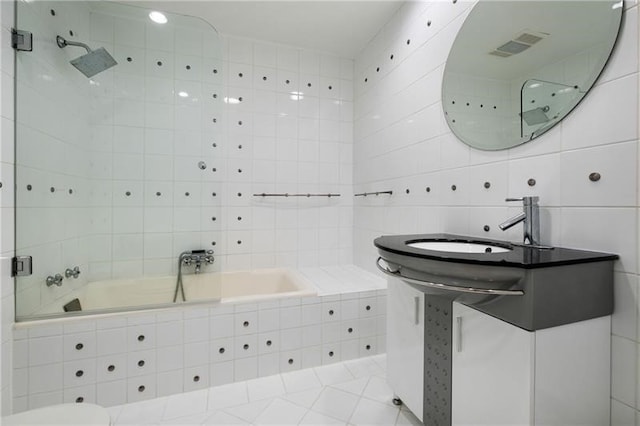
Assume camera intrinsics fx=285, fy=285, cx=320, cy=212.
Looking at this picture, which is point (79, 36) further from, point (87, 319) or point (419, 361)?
point (419, 361)

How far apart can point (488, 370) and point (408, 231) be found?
115cm

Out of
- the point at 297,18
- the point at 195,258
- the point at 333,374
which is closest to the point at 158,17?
the point at 297,18

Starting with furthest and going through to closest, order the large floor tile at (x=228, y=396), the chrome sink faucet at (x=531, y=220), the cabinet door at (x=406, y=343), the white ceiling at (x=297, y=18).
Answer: the white ceiling at (x=297, y=18), the large floor tile at (x=228, y=396), the cabinet door at (x=406, y=343), the chrome sink faucet at (x=531, y=220)

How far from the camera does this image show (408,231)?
80.5 inches

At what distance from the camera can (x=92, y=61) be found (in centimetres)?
199

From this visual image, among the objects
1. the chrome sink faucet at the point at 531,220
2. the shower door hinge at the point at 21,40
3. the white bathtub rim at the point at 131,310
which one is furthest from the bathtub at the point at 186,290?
the shower door hinge at the point at 21,40

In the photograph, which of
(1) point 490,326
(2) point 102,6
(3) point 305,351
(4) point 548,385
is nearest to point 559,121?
(1) point 490,326

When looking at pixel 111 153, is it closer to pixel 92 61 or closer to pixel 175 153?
pixel 175 153

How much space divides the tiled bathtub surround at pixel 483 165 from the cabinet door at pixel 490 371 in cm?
39

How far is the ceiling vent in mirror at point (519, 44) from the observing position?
1238mm

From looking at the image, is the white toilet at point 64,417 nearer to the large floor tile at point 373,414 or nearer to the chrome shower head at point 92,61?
the large floor tile at point 373,414

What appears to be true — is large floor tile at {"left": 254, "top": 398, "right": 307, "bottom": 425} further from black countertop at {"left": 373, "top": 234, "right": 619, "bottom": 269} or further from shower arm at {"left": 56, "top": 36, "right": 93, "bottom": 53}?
shower arm at {"left": 56, "top": 36, "right": 93, "bottom": 53}

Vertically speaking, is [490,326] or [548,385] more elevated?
[490,326]

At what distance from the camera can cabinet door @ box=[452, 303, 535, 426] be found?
856mm
